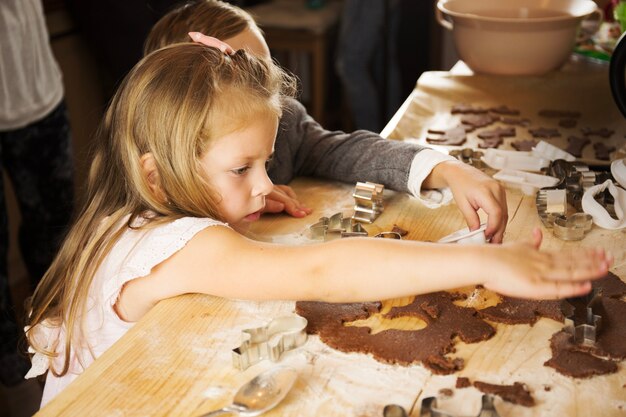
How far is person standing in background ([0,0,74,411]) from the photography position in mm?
1988

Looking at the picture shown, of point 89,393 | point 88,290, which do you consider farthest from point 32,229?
point 89,393

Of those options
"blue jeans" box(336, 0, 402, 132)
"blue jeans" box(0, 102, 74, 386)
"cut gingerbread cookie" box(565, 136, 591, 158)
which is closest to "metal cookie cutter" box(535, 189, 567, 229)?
"cut gingerbread cookie" box(565, 136, 591, 158)

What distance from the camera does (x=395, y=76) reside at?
3688 mm

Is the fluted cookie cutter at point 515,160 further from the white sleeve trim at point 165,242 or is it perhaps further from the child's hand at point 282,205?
the white sleeve trim at point 165,242

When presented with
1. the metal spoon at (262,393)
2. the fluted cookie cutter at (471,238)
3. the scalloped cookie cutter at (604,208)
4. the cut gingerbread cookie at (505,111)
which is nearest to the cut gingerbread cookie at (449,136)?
the cut gingerbread cookie at (505,111)

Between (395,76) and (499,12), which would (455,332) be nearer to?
(499,12)

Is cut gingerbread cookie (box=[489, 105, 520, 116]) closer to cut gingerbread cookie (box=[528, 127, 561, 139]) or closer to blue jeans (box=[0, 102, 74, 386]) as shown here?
cut gingerbread cookie (box=[528, 127, 561, 139])

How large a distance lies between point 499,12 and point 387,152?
82 centimetres

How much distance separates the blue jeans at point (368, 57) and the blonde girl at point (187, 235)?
2090 millimetres

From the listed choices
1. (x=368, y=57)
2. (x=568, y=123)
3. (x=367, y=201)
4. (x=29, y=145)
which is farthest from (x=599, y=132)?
(x=368, y=57)

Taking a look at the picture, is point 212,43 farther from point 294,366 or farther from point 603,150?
point 603,150

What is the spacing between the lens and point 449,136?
164 centimetres

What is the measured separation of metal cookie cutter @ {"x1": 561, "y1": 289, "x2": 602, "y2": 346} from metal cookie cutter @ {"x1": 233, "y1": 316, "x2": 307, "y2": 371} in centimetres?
34

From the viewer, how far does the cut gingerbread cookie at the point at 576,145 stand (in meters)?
1.54
